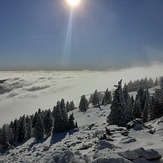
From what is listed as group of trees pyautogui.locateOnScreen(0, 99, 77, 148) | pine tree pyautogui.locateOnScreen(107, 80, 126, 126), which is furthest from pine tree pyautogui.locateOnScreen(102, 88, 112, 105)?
pine tree pyautogui.locateOnScreen(107, 80, 126, 126)

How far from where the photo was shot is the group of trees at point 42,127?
287 ft

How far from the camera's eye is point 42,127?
294 feet

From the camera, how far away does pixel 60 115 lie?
87812 mm

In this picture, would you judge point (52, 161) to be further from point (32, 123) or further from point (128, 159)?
point (32, 123)

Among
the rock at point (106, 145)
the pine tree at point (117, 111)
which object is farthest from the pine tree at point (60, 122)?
the rock at point (106, 145)

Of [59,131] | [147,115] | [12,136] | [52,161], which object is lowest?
[12,136]

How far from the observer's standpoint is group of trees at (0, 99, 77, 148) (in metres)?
87.5

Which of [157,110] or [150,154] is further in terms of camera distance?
[157,110]

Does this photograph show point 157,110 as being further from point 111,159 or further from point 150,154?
point 111,159

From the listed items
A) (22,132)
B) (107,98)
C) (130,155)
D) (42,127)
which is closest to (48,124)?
(42,127)

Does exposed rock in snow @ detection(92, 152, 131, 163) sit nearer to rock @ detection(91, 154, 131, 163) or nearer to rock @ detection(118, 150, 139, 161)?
rock @ detection(91, 154, 131, 163)

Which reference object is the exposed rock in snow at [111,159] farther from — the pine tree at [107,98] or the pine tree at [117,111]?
the pine tree at [107,98]

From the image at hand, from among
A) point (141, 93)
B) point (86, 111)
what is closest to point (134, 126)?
point (141, 93)

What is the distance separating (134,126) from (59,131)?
177 ft
